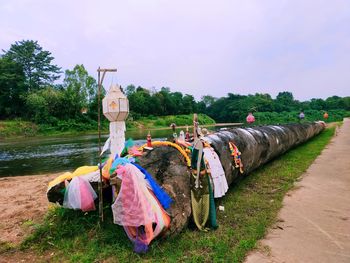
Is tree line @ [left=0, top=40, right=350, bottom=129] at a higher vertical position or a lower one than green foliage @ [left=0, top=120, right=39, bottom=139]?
higher

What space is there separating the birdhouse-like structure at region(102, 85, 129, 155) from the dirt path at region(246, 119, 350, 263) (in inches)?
116

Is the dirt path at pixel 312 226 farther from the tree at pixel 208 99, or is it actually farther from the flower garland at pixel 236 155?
the tree at pixel 208 99

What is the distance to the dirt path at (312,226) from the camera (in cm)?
348

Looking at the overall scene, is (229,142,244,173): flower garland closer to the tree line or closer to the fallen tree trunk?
the fallen tree trunk

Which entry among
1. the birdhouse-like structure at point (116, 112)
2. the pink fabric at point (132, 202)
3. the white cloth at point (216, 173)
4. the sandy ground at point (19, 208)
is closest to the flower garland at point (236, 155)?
the white cloth at point (216, 173)

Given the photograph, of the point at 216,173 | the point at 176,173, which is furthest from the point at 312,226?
the point at 176,173

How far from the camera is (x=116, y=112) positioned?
4867mm

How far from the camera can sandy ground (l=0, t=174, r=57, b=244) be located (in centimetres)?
456

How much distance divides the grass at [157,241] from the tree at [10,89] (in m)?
46.7

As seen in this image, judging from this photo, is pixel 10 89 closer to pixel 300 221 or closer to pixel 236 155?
pixel 236 155

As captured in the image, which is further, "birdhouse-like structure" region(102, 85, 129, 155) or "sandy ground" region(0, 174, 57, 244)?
"birdhouse-like structure" region(102, 85, 129, 155)

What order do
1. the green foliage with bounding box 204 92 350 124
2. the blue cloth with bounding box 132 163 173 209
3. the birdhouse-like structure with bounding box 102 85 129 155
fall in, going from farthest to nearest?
the green foliage with bounding box 204 92 350 124 → the birdhouse-like structure with bounding box 102 85 129 155 → the blue cloth with bounding box 132 163 173 209

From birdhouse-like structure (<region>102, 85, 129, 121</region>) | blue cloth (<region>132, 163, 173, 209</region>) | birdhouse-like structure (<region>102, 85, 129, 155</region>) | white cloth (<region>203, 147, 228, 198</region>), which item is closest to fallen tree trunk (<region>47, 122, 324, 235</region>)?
blue cloth (<region>132, 163, 173, 209</region>)

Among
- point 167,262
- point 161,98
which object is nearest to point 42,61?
point 161,98
